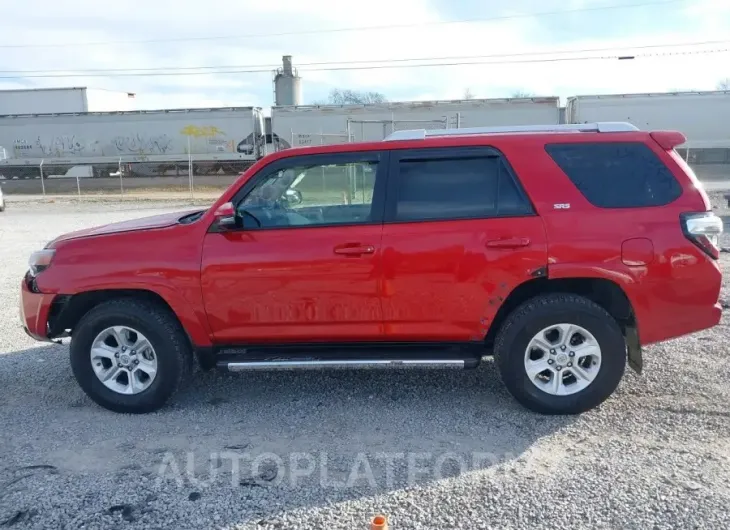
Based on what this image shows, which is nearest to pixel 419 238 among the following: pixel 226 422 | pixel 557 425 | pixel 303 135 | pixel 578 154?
pixel 578 154

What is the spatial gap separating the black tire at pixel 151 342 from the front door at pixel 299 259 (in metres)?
0.33

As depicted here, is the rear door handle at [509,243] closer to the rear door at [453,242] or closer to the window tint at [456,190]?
the rear door at [453,242]

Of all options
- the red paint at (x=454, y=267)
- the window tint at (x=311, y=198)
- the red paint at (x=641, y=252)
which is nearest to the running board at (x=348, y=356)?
the red paint at (x=454, y=267)

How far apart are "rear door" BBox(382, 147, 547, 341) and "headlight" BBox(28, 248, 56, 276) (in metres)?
2.44

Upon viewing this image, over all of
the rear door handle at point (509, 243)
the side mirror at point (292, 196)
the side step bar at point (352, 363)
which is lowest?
the side step bar at point (352, 363)

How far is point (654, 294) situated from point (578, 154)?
1.08 meters

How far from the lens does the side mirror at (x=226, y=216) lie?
429 cm

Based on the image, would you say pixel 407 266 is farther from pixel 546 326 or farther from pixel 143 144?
pixel 143 144

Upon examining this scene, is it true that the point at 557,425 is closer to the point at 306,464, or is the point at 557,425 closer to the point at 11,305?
the point at 306,464

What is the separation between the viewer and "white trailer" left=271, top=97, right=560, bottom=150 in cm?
2906

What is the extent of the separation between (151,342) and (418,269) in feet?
6.48

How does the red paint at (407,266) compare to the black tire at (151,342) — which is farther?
the black tire at (151,342)
